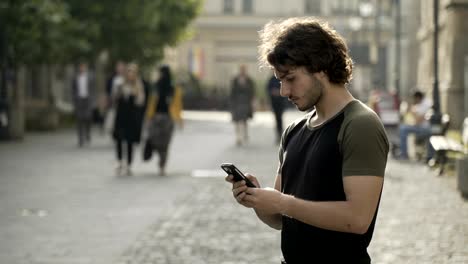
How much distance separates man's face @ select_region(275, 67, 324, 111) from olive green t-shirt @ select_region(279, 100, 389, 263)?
0.12 metres

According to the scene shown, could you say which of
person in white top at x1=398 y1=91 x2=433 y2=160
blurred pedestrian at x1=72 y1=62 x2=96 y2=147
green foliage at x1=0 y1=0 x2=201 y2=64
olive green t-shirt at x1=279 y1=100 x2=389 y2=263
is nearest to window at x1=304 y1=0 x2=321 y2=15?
green foliage at x1=0 y1=0 x2=201 y2=64

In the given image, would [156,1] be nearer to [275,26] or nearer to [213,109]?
[213,109]

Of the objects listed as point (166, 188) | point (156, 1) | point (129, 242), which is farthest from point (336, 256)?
point (156, 1)

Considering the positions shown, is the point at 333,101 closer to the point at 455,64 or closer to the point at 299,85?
the point at 299,85

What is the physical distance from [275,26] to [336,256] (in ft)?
2.59

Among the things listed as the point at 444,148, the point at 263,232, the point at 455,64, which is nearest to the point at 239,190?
the point at 263,232

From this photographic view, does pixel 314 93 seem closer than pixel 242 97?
Yes

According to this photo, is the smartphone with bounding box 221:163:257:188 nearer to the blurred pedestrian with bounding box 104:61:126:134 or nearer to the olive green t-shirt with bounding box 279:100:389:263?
the olive green t-shirt with bounding box 279:100:389:263

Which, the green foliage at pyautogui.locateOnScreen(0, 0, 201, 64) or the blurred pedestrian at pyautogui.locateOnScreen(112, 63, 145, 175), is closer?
the blurred pedestrian at pyautogui.locateOnScreen(112, 63, 145, 175)

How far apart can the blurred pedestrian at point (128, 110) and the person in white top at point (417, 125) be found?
532 centimetres

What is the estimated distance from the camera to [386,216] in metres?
11.2

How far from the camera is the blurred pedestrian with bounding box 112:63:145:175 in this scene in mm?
16969

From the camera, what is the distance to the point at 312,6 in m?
86.8

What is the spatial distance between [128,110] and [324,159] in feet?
44.8
